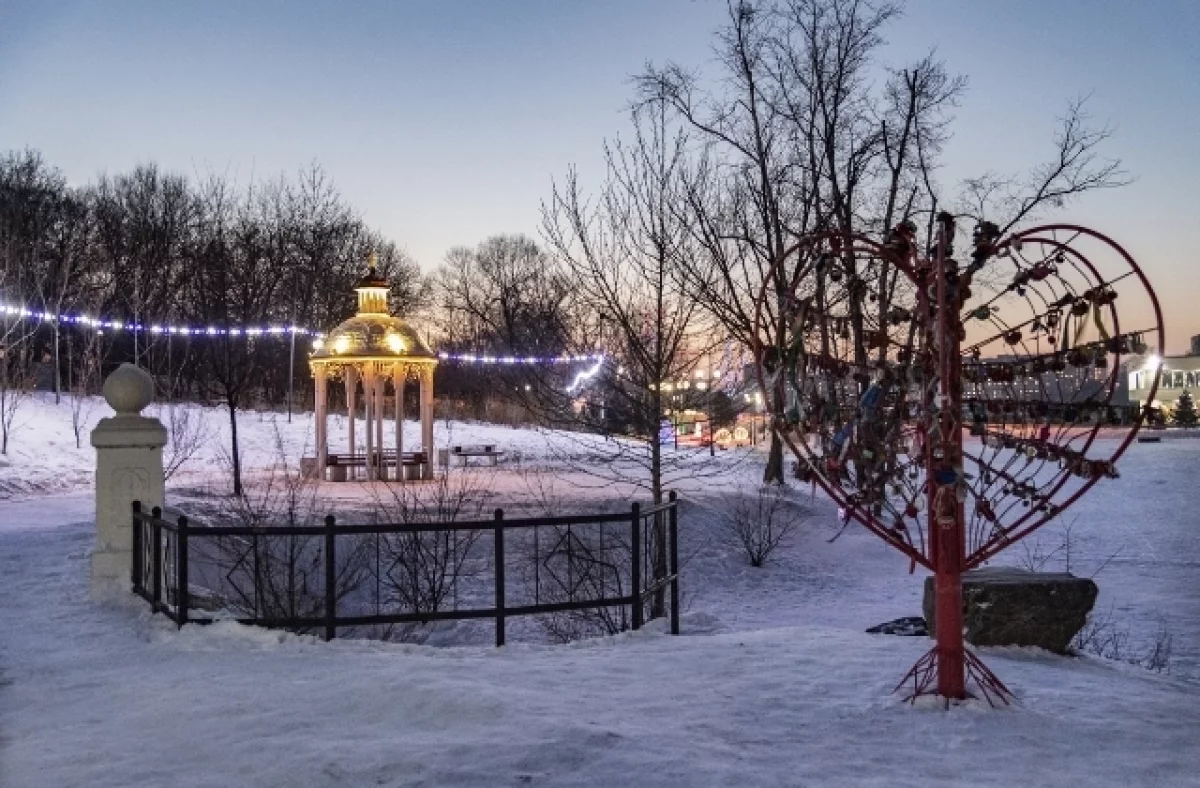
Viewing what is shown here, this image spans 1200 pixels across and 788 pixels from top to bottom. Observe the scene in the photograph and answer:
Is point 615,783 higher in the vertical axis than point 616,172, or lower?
lower

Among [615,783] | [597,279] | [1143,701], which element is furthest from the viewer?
[597,279]

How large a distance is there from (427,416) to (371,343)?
2.39m

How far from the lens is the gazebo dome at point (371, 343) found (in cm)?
2233

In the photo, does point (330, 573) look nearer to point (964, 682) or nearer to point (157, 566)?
point (157, 566)

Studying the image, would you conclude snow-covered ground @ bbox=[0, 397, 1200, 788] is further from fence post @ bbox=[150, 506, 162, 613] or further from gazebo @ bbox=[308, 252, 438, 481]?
gazebo @ bbox=[308, 252, 438, 481]

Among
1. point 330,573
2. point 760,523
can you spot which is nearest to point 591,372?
point 760,523

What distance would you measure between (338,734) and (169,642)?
3019 millimetres

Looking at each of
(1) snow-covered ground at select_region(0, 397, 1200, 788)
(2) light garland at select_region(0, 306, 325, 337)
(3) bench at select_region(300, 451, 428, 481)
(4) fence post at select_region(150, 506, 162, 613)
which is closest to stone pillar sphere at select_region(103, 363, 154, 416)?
(4) fence post at select_region(150, 506, 162, 613)

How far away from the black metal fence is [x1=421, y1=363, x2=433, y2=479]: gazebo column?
24.1ft

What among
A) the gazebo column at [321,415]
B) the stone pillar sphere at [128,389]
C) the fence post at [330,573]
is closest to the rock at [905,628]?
the fence post at [330,573]

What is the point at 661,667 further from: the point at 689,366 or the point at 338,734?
the point at 689,366

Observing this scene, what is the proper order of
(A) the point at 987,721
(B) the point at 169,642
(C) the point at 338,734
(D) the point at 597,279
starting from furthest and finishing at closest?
(D) the point at 597,279
(B) the point at 169,642
(A) the point at 987,721
(C) the point at 338,734

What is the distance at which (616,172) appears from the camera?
14.4 meters

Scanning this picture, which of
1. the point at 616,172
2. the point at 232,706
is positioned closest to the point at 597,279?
the point at 616,172
